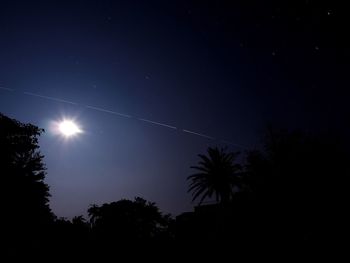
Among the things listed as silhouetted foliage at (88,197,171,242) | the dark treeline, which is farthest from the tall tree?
silhouetted foliage at (88,197,171,242)

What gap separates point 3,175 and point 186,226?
1992 cm

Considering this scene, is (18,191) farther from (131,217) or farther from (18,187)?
(131,217)

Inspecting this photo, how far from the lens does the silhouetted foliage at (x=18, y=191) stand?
17.3 m

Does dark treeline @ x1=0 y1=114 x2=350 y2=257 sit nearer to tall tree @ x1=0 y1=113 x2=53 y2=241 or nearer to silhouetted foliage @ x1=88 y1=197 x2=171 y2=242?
tall tree @ x1=0 y1=113 x2=53 y2=241

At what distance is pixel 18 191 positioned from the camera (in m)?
19.4

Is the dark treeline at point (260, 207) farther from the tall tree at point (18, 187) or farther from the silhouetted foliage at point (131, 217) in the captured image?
the silhouetted foliage at point (131, 217)

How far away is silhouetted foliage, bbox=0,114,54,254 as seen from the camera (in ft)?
56.9

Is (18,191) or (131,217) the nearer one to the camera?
(18,191)

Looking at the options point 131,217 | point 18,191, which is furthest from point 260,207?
point 131,217

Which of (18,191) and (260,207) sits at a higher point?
(18,191)

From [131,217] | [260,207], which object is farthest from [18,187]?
[131,217]

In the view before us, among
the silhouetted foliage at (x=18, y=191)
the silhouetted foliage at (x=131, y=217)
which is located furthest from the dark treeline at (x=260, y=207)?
the silhouetted foliage at (x=131, y=217)

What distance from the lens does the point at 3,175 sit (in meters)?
19.0

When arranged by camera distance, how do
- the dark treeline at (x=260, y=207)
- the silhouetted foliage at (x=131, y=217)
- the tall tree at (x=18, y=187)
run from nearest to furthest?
the dark treeline at (x=260, y=207)
the tall tree at (x=18, y=187)
the silhouetted foliage at (x=131, y=217)
